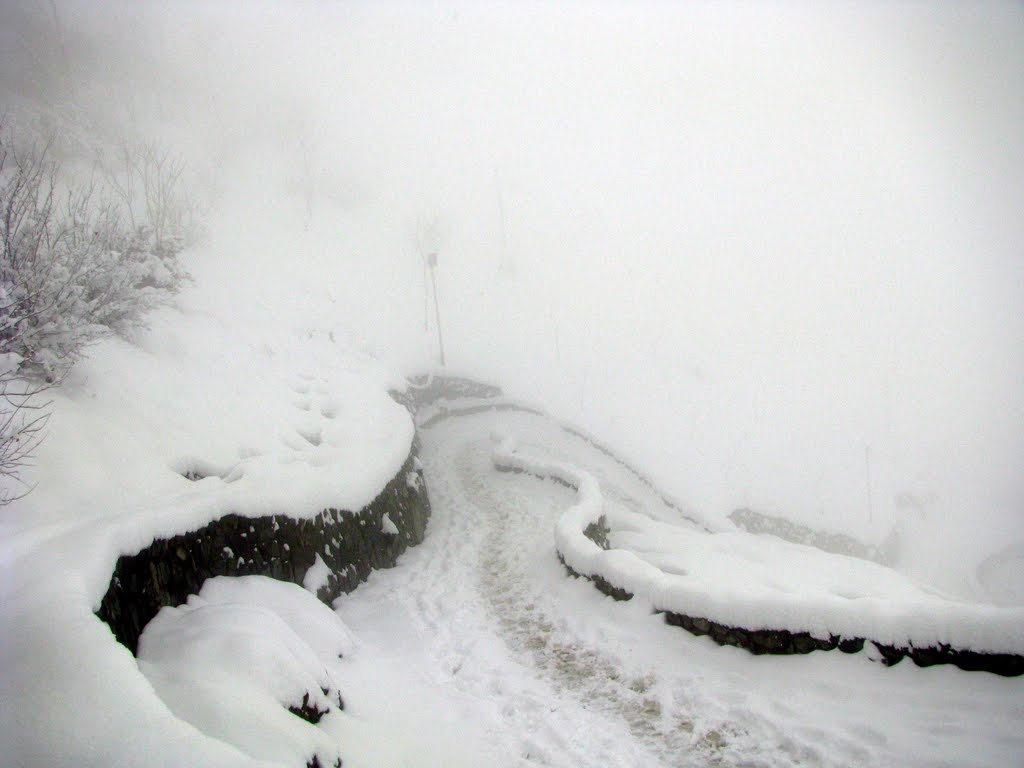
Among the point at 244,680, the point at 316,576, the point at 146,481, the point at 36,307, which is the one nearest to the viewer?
the point at 244,680

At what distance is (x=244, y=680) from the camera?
12.8 ft

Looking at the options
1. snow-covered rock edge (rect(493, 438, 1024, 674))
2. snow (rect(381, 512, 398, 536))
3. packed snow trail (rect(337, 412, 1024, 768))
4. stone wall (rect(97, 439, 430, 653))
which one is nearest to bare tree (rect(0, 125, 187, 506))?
stone wall (rect(97, 439, 430, 653))

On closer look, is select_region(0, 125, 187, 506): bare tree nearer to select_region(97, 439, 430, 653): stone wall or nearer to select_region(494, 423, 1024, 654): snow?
select_region(97, 439, 430, 653): stone wall

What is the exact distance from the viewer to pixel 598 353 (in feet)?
190

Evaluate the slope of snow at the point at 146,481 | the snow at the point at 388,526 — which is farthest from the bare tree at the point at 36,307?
the snow at the point at 388,526

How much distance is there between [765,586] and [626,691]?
6.89m

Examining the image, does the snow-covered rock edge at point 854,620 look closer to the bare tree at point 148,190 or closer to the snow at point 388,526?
the snow at point 388,526

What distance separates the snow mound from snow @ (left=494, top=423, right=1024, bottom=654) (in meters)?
4.67

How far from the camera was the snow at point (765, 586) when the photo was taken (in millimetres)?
5266

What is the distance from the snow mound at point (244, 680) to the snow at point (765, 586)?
4668 mm

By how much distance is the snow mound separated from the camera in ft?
11.1

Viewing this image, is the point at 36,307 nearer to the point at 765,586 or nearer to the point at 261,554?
the point at 261,554

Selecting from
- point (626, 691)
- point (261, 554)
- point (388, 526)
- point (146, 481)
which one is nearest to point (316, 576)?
point (261, 554)

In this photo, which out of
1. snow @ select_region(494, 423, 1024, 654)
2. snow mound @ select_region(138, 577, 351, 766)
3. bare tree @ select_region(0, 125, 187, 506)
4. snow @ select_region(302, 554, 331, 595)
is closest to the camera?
snow mound @ select_region(138, 577, 351, 766)
